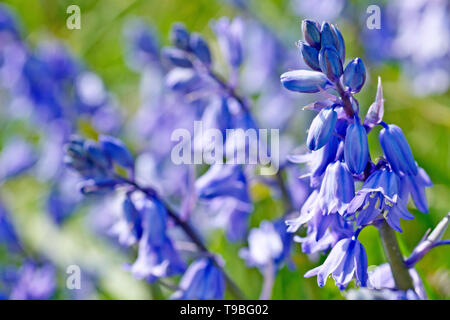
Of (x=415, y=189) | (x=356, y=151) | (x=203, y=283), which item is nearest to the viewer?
(x=356, y=151)

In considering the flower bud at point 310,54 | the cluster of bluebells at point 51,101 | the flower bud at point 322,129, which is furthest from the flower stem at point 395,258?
the cluster of bluebells at point 51,101

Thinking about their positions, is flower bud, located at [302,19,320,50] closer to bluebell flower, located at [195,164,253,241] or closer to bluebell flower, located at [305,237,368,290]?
bluebell flower, located at [305,237,368,290]

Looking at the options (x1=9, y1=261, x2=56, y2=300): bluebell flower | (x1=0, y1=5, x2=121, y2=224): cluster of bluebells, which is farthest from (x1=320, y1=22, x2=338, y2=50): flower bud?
(x1=0, y1=5, x2=121, y2=224): cluster of bluebells

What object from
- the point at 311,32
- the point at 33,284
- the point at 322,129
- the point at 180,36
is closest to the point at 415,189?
the point at 322,129

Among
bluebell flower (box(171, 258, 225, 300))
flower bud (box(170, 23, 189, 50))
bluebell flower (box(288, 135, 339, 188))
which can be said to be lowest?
bluebell flower (box(171, 258, 225, 300))

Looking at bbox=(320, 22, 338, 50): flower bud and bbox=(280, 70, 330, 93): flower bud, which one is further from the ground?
bbox=(320, 22, 338, 50): flower bud

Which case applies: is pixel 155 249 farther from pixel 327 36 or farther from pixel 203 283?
pixel 327 36

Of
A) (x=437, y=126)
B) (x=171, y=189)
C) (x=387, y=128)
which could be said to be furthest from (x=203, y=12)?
(x=387, y=128)

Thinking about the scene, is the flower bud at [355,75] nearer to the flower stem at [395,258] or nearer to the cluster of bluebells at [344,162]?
the cluster of bluebells at [344,162]
